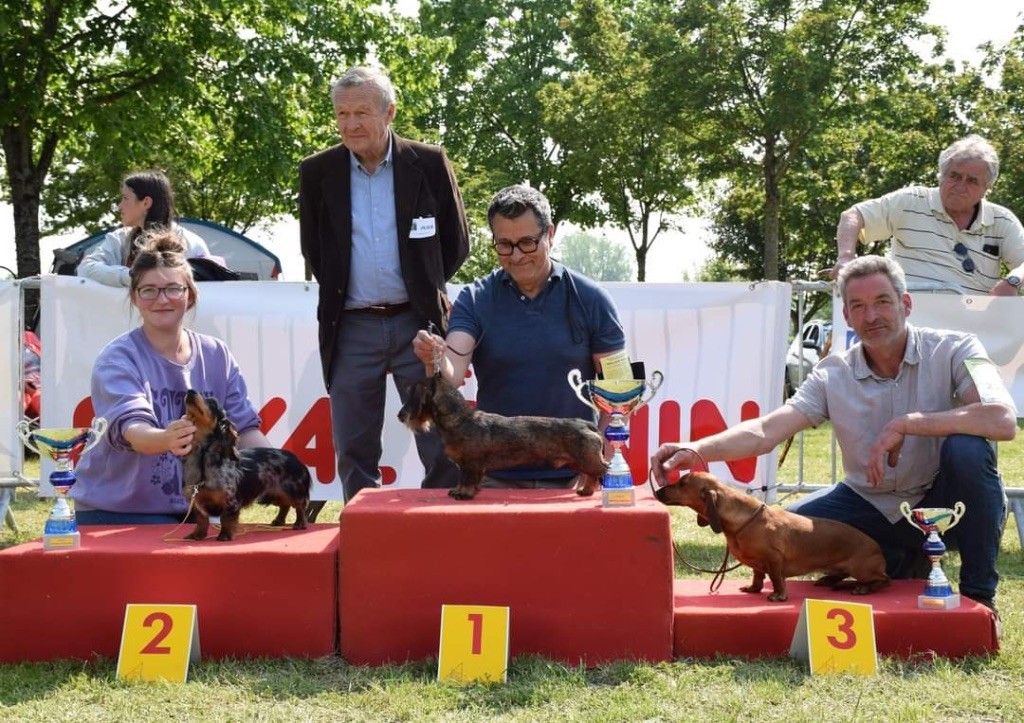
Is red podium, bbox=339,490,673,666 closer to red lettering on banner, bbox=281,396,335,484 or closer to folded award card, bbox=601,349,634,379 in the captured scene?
folded award card, bbox=601,349,634,379

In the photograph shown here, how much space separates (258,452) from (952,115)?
23.7 m

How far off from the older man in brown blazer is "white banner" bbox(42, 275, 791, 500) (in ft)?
5.51

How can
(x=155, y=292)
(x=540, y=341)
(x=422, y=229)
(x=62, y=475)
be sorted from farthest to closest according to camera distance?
(x=422, y=229), (x=540, y=341), (x=155, y=292), (x=62, y=475)

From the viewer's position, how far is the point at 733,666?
3027 millimetres

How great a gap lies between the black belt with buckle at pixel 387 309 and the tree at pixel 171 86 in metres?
10.1

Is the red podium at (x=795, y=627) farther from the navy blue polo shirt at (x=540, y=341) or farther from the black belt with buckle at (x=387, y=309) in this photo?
the black belt with buckle at (x=387, y=309)

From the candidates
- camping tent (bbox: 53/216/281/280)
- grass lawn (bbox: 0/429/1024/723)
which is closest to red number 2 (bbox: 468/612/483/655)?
grass lawn (bbox: 0/429/1024/723)

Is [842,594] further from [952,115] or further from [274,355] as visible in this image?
[952,115]

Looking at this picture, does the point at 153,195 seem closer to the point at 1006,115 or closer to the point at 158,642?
the point at 158,642

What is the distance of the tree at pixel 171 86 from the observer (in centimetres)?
1354

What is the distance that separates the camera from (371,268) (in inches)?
161

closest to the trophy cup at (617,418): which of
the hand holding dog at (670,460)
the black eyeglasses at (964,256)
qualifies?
the hand holding dog at (670,460)

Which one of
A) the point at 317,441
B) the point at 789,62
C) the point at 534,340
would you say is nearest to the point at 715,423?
the point at 317,441

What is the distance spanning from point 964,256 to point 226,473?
381 centimetres
